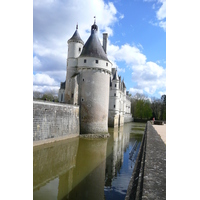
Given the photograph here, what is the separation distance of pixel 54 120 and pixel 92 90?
520 centimetres

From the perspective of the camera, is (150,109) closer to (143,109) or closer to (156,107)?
(156,107)

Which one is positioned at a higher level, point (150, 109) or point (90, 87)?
point (90, 87)

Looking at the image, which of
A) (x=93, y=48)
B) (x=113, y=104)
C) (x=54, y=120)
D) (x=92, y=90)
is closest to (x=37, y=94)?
(x=113, y=104)

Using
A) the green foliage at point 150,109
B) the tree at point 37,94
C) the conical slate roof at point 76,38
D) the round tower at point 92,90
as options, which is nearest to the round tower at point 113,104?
the round tower at point 92,90

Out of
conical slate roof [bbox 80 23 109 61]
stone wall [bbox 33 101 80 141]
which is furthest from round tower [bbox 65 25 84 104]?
stone wall [bbox 33 101 80 141]

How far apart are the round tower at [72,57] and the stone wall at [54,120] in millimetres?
2414

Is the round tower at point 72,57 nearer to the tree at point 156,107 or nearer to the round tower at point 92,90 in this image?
the round tower at point 92,90

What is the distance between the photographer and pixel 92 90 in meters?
17.6

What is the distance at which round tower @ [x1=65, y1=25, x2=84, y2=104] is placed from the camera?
60.7 ft

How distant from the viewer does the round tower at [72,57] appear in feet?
60.7

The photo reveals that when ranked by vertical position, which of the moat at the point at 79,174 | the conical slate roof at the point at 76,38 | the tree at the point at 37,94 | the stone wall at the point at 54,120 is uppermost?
the conical slate roof at the point at 76,38
